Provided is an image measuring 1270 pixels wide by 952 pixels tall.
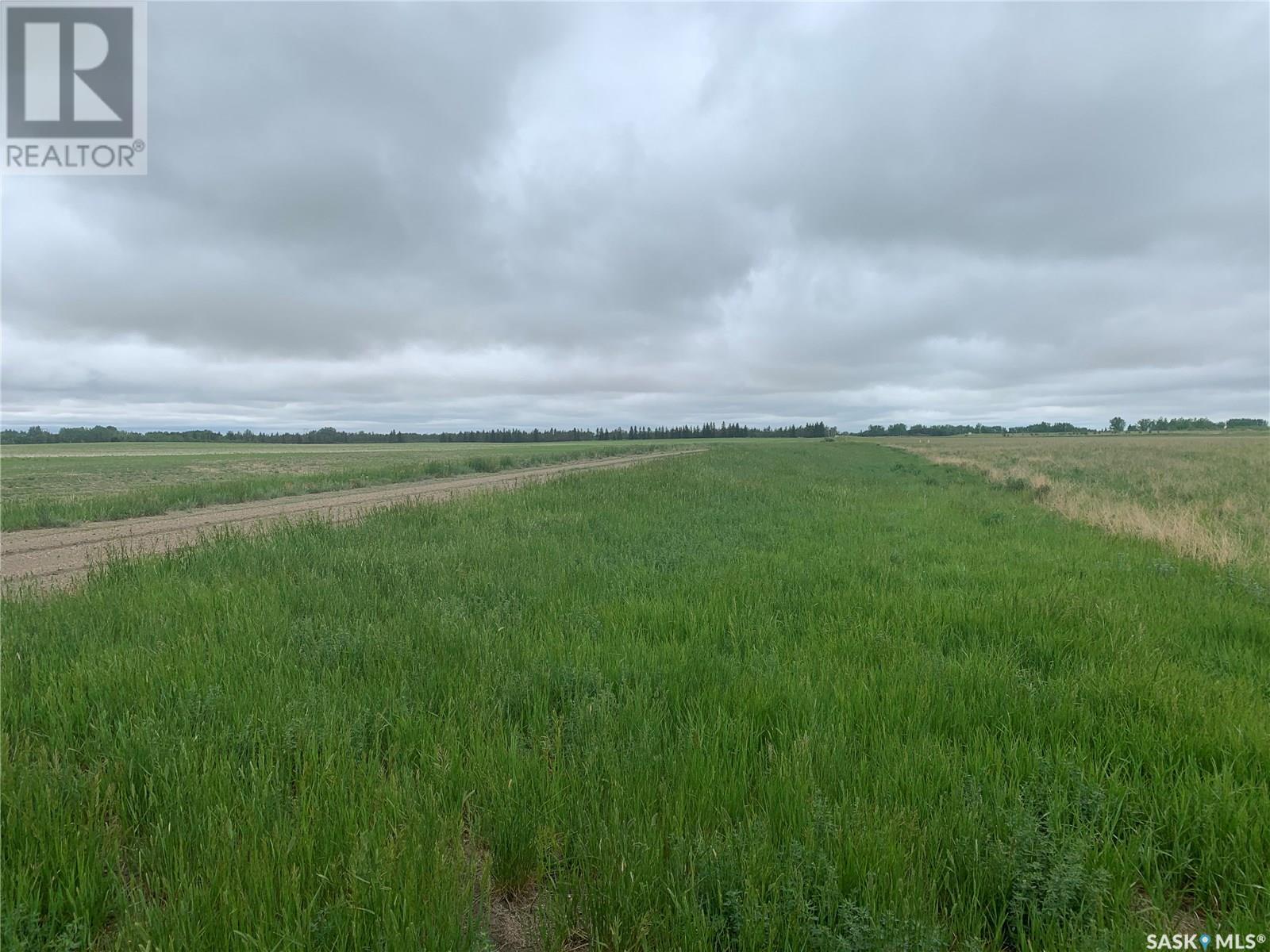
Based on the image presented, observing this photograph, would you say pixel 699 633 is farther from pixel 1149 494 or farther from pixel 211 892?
pixel 1149 494

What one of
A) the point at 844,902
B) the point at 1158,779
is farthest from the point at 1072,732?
the point at 844,902

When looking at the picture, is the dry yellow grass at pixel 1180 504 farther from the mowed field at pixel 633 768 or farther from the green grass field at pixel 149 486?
the green grass field at pixel 149 486

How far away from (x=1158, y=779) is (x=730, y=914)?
2.64 m

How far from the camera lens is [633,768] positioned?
9.96ft

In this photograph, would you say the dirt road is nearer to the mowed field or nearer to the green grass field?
the green grass field

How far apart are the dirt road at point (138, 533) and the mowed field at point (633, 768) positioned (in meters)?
3.92

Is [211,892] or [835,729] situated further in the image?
[835,729]

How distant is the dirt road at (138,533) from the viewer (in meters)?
9.30

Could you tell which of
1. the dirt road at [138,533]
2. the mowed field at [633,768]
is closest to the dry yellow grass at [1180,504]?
the mowed field at [633,768]

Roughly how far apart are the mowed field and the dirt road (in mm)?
3923

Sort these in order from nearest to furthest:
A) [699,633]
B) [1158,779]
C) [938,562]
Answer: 1. [1158,779]
2. [699,633]
3. [938,562]

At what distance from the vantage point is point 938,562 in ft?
27.8

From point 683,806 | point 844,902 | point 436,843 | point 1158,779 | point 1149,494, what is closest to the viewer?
point 844,902

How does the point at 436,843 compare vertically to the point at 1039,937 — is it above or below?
above
